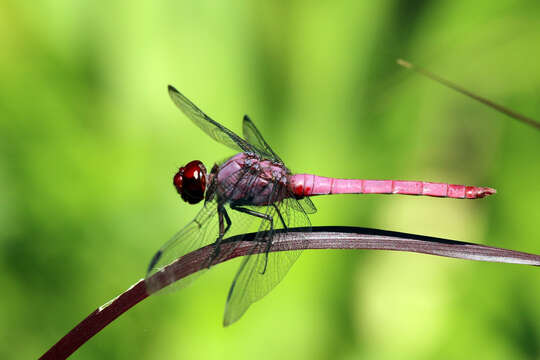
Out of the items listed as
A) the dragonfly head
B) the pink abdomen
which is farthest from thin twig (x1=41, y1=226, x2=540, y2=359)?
the pink abdomen

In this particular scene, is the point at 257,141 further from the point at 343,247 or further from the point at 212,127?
the point at 343,247

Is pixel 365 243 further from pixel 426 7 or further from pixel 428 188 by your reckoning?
pixel 426 7

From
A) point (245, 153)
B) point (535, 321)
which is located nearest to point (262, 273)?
point (245, 153)

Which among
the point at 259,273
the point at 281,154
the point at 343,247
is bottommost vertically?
the point at 259,273

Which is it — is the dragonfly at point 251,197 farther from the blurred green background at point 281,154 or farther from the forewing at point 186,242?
the blurred green background at point 281,154

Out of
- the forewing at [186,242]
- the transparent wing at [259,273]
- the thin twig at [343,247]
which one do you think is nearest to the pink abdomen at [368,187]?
the transparent wing at [259,273]

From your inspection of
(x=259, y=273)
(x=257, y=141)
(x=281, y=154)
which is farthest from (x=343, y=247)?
(x=281, y=154)
